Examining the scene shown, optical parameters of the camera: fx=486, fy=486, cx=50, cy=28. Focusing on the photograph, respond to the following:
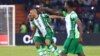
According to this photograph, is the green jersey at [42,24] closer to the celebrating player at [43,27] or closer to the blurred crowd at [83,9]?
the celebrating player at [43,27]

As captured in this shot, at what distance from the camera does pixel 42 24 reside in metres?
16.0

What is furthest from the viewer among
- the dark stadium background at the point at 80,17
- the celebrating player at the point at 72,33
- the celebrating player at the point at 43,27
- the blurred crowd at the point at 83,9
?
the blurred crowd at the point at 83,9

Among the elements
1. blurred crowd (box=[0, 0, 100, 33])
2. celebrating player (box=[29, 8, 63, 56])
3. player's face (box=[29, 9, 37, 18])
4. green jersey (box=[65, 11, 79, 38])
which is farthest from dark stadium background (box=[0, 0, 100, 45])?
green jersey (box=[65, 11, 79, 38])

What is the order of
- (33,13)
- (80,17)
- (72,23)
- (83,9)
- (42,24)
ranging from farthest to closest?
(83,9)
(80,17)
(42,24)
(33,13)
(72,23)

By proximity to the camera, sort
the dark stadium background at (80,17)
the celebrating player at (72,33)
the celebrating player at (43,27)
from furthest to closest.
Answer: the dark stadium background at (80,17) < the celebrating player at (43,27) < the celebrating player at (72,33)

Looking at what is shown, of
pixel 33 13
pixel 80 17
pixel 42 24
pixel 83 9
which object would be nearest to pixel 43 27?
pixel 42 24

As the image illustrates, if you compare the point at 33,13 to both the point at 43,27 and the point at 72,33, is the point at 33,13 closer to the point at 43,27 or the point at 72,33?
the point at 43,27

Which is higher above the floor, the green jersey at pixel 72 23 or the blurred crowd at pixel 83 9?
the green jersey at pixel 72 23

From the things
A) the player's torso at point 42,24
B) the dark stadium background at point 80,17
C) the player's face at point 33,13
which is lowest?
the dark stadium background at point 80,17

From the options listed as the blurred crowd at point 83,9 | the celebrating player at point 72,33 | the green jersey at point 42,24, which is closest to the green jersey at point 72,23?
the celebrating player at point 72,33

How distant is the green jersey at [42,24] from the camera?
16.0m

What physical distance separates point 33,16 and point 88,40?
1410cm

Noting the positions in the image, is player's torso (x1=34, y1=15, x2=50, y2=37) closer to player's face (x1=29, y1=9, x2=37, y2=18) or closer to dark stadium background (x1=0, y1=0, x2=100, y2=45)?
player's face (x1=29, y1=9, x2=37, y2=18)

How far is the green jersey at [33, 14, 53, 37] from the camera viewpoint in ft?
52.3
